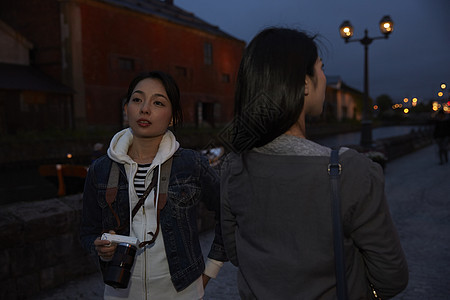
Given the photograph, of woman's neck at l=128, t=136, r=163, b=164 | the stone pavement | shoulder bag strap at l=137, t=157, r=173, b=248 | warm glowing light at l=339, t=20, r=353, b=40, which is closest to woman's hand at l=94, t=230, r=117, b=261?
shoulder bag strap at l=137, t=157, r=173, b=248

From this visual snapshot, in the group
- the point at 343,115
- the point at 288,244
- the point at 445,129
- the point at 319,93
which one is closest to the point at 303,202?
the point at 288,244

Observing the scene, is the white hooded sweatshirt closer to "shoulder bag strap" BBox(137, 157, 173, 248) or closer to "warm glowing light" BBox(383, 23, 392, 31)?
"shoulder bag strap" BBox(137, 157, 173, 248)

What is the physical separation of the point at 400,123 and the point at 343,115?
17355mm

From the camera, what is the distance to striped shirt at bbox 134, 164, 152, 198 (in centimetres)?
190

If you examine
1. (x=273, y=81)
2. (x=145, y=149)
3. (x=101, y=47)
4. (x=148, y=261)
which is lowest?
(x=148, y=261)

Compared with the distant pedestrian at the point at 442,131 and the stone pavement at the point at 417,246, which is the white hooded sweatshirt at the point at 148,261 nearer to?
the stone pavement at the point at 417,246

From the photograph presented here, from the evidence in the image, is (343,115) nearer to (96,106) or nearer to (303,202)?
(96,106)

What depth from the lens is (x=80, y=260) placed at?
3598mm

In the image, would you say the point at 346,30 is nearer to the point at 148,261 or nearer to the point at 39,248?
the point at 39,248

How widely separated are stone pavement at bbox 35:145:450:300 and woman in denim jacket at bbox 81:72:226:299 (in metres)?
1.76

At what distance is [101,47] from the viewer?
20375mm

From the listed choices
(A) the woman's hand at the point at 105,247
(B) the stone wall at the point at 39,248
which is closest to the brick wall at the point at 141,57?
(B) the stone wall at the point at 39,248

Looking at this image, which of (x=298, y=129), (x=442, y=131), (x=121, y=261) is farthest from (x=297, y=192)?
(x=442, y=131)

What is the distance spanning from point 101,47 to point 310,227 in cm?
2163
